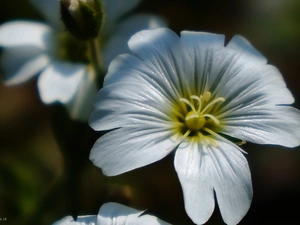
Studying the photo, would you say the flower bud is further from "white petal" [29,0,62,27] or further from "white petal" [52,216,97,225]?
"white petal" [52,216,97,225]

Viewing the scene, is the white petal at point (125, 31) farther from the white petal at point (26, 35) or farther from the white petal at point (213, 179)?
the white petal at point (213, 179)

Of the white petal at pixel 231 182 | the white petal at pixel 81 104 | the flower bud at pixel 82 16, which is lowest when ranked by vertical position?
the white petal at pixel 231 182

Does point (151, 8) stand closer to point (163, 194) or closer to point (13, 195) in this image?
point (163, 194)

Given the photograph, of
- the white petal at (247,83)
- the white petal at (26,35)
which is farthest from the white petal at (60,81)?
the white petal at (247,83)

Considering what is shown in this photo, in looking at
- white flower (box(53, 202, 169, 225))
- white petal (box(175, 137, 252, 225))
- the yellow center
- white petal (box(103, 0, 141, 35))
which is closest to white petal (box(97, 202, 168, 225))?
white flower (box(53, 202, 169, 225))

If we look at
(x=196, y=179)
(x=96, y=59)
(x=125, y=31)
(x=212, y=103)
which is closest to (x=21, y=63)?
(x=96, y=59)

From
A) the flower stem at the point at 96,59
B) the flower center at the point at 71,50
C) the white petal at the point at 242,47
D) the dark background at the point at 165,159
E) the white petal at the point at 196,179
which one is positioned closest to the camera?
the white petal at the point at 196,179

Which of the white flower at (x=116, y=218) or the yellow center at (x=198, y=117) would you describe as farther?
the yellow center at (x=198, y=117)

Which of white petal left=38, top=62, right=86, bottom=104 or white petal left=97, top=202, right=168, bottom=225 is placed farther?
white petal left=38, top=62, right=86, bottom=104
